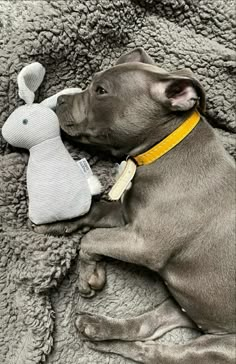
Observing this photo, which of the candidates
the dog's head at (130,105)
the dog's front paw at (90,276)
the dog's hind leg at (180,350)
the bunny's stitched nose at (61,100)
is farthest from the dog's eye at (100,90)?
the dog's hind leg at (180,350)

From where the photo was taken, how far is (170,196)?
246cm

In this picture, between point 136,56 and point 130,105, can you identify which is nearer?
point 130,105

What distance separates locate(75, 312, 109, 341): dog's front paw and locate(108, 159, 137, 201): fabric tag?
60cm

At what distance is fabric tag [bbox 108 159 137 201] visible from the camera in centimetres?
249

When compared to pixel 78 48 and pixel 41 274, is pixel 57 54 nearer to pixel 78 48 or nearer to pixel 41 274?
pixel 78 48

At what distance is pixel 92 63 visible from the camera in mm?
2789

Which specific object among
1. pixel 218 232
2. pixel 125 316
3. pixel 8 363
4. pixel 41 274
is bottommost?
pixel 8 363

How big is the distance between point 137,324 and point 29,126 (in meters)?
1.05

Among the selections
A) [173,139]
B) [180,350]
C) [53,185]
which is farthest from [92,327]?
Answer: [173,139]

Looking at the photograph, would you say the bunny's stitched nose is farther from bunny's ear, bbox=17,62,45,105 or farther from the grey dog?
bunny's ear, bbox=17,62,45,105

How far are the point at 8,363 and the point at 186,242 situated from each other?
0.97 metres

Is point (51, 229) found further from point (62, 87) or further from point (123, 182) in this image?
point (62, 87)

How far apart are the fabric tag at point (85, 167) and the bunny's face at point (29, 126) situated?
0.19 metres

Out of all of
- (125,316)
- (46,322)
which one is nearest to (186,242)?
(125,316)
